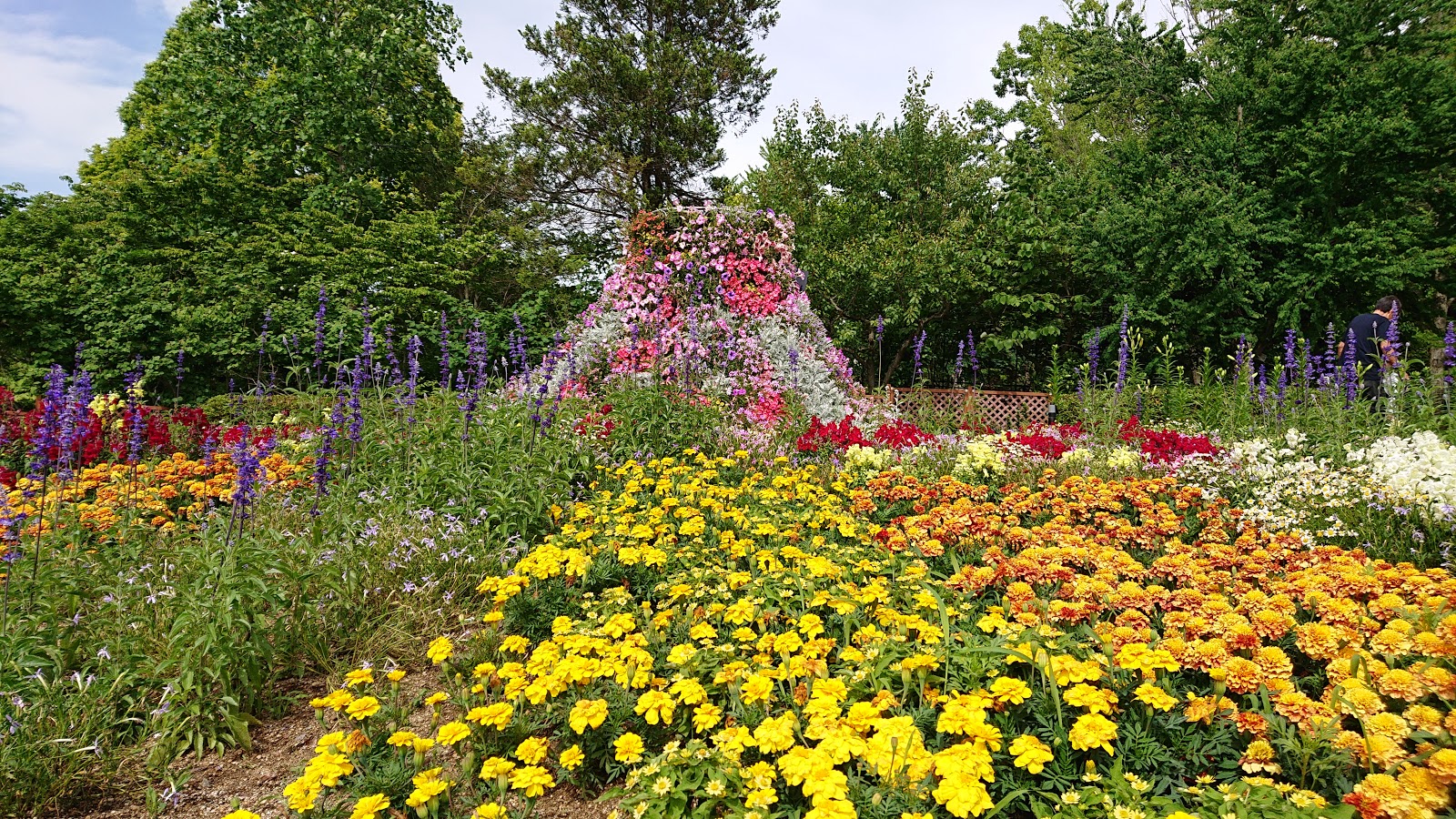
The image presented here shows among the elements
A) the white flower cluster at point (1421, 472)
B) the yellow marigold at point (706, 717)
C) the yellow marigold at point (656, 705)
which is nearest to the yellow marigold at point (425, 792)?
the yellow marigold at point (656, 705)

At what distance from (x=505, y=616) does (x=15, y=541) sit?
6.96 feet

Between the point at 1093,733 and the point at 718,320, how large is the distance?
20.3 ft

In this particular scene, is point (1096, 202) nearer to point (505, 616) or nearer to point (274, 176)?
point (505, 616)

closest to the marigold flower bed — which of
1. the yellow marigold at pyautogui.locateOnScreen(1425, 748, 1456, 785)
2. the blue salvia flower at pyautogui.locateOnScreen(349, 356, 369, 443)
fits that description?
the yellow marigold at pyautogui.locateOnScreen(1425, 748, 1456, 785)

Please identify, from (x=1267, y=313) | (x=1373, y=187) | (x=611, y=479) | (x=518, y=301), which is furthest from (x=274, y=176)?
(x=1373, y=187)

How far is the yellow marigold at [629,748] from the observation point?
1.83 m

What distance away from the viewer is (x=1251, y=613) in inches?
87.1

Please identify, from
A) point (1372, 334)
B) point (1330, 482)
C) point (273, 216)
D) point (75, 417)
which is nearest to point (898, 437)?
point (1330, 482)

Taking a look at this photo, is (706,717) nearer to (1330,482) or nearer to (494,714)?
(494,714)

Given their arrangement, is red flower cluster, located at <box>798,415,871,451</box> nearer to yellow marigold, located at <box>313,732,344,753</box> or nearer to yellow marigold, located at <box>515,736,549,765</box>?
yellow marigold, located at <box>515,736,549,765</box>

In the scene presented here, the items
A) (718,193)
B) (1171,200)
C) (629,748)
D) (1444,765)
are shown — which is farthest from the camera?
(718,193)

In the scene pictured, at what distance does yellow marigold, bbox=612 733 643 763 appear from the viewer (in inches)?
72.0

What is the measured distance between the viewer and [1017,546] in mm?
3166

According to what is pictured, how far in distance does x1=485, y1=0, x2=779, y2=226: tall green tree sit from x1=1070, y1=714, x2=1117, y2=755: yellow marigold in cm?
1454
